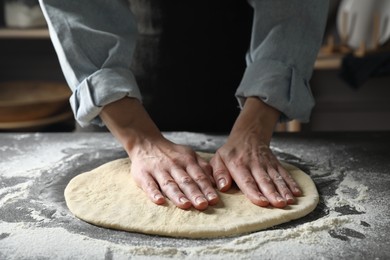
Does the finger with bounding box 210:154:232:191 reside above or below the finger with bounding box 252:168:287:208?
below

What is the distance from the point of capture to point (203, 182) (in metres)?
0.96

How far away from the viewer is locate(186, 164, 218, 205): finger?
92 centimetres

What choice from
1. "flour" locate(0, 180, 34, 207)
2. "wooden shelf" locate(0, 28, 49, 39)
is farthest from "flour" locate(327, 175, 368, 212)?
"wooden shelf" locate(0, 28, 49, 39)

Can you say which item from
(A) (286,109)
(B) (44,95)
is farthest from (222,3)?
(B) (44,95)

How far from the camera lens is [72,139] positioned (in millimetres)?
1293

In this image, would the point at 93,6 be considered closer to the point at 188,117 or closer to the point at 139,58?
the point at 139,58

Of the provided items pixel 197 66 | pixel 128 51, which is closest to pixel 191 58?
pixel 197 66

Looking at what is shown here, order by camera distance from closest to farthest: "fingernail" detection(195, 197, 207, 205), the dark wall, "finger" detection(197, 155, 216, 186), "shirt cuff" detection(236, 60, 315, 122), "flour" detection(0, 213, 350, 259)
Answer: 1. "flour" detection(0, 213, 350, 259)
2. "fingernail" detection(195, 197, 207, 205)
3. "finger" detection(197, 155, 216, 186)
4. "shirt cuff" detection(236, 60, 315, 122)
5. the dark wall

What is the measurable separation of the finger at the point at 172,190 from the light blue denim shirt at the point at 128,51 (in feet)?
0.62

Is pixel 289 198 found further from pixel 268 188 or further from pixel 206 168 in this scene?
pixel 206 168

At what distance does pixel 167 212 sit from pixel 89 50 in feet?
1.23

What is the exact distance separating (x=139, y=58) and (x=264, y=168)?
18.6 inches

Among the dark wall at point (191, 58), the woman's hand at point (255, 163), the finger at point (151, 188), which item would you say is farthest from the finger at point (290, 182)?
the dark wall at point (191, 58)

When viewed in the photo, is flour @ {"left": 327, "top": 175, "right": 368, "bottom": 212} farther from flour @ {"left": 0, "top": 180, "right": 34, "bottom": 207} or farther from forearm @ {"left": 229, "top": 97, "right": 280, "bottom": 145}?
flour @ {"left": 0, "top": 180, "right": 34, "bottom": 207}
